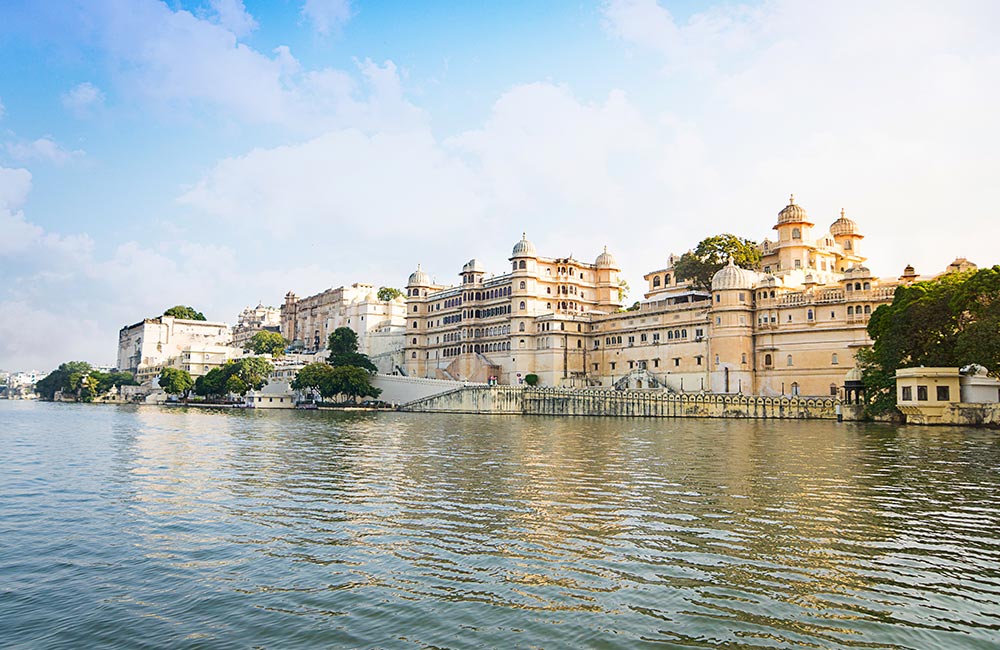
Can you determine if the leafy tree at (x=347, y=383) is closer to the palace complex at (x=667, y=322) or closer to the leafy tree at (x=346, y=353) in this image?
the leafy tree at (x=346, y=353)

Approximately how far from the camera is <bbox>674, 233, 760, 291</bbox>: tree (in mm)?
82500

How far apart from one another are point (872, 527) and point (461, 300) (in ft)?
269

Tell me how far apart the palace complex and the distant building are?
70.0 metres

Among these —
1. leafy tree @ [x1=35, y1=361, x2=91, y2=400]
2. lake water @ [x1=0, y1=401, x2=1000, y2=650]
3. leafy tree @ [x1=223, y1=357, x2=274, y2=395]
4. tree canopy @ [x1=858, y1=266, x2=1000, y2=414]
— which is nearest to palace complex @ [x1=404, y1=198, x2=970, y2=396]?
tree canopy @ [x1=858, y1=266, x2=1000, y2=414]

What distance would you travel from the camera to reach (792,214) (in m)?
81.9

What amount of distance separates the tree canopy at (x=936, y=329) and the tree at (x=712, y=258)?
2474 cm

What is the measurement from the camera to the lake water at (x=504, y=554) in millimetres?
10570

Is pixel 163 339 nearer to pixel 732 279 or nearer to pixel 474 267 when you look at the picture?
pixel 474 267

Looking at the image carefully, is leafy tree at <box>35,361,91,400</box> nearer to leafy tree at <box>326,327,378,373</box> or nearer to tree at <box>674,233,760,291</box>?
leafy tree at <box>326,327,378,373</box>

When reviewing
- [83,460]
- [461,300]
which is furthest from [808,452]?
[461,300]

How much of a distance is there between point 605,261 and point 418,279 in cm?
2617

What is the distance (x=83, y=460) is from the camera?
30422 mm

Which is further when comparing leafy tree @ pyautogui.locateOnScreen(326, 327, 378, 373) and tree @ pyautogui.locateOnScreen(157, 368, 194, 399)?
tree @ pyautogui.locateOnScreen(157, 368, 194, 399)

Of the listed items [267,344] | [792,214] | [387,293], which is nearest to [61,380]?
[267,344]
